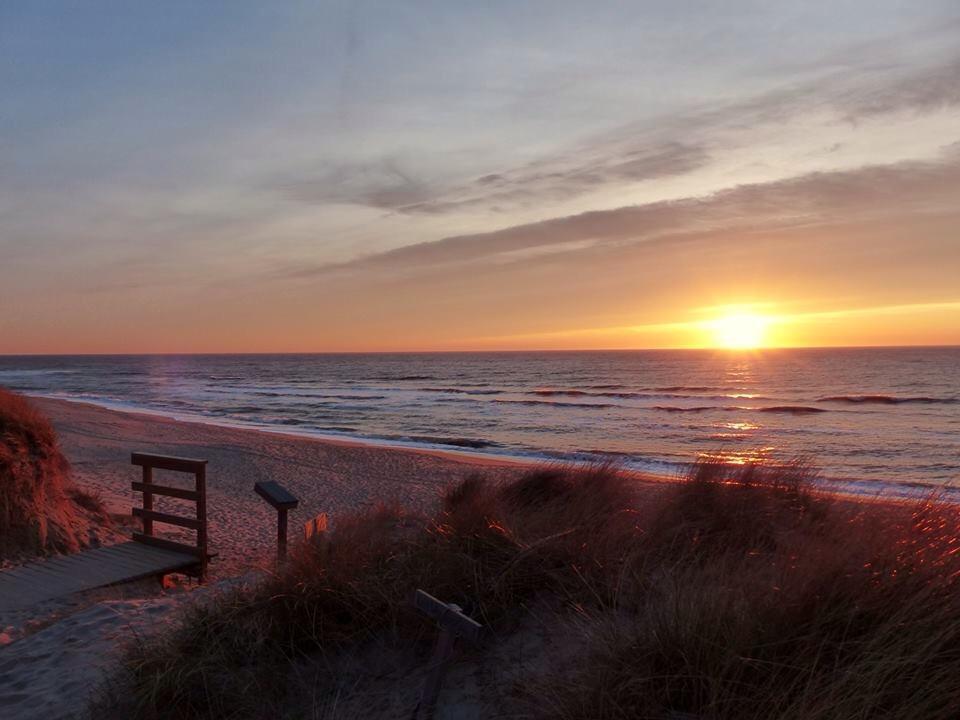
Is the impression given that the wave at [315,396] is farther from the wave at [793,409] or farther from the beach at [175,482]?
the wave at [793,409]

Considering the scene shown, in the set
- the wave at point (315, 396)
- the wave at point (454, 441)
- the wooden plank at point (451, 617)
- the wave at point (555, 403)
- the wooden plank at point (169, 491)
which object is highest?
the wooden plank at point (451, 617)

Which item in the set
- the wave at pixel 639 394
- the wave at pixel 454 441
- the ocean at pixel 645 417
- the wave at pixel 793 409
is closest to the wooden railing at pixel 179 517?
the ocean at pixel 645 417

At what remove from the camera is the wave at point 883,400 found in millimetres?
47219

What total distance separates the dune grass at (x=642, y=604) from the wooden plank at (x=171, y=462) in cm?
360

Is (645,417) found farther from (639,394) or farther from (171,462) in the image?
(171,462)

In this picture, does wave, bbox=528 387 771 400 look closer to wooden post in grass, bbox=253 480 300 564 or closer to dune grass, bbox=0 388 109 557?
dune grass, bbox=0 388 109 557

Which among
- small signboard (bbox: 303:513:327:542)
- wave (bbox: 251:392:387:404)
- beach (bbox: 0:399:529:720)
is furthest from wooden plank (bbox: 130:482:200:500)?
wave (bbox: 251:392:387:404)

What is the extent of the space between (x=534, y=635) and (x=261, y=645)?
1.76 metres

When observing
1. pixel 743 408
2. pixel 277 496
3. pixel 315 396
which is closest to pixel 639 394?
pixel 743 408

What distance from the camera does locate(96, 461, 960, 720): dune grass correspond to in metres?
3.30

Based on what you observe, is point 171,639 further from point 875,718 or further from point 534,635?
point 875,718

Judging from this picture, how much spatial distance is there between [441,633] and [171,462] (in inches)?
254

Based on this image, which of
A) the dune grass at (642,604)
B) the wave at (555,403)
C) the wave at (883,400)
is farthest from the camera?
the wave at (555,403)

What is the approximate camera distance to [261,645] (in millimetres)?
4734
